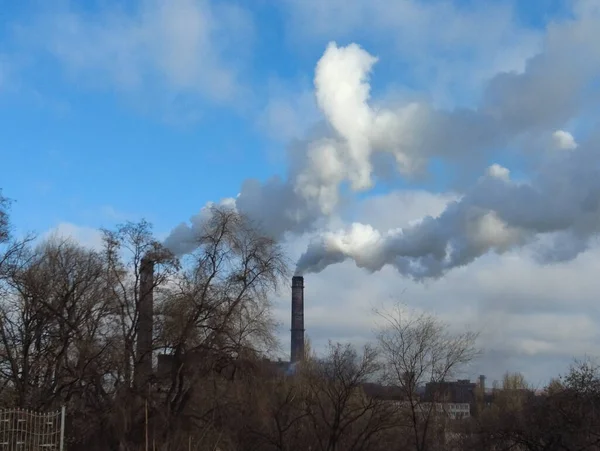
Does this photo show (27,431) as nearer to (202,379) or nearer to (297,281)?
(202,379)

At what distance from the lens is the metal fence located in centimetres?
1489

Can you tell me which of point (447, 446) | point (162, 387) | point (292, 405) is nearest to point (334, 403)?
point (292, 405)

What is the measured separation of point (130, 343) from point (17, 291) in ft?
16.0

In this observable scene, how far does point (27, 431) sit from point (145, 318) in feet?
43.4

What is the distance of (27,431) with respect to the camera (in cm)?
1510

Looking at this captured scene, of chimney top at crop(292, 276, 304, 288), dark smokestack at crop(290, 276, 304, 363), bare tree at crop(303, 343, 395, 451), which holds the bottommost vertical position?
bare tree at crop(303, 343, 395, 451)

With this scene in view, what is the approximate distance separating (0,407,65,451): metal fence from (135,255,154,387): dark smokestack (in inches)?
467

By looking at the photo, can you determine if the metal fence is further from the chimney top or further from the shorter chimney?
the shorter chimney

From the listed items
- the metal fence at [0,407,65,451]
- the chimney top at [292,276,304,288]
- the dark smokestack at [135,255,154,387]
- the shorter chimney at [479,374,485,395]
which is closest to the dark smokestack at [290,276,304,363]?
the chimney top at [292,276,304,288]

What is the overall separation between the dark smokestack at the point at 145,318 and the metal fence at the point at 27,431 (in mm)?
11857

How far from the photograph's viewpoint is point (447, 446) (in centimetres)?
3066

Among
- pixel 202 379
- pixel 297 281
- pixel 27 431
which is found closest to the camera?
pixel 27 431

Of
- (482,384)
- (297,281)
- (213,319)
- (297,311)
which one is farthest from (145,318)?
(482,384)

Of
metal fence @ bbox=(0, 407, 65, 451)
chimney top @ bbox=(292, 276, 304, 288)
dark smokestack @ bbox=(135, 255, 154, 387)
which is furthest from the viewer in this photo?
chimney top @ bbox=(292, 276, 304, 288)
